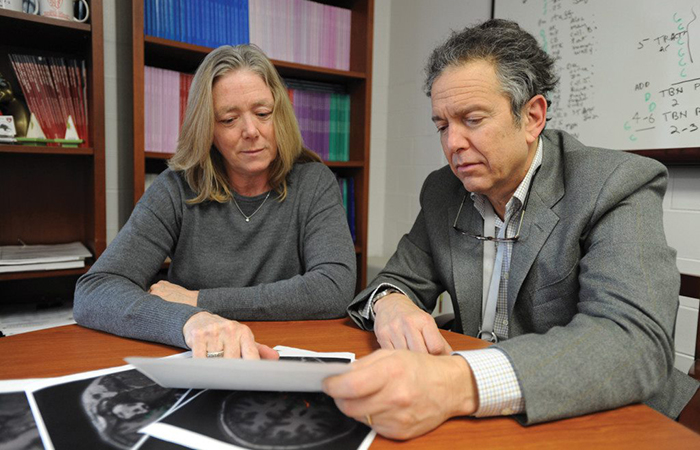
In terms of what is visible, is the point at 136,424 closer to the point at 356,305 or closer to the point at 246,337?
the point at 246,337

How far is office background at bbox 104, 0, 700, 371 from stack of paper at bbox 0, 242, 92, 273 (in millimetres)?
305

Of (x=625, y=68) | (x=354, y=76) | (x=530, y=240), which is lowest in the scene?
(x=530, y=240)

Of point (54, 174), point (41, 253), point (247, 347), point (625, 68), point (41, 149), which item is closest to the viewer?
point (247, 347)

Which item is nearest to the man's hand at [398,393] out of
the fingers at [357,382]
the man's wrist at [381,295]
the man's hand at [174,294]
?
the fingers at [357,382]

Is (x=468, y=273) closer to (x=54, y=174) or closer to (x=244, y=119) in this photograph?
(x=244, y=119)

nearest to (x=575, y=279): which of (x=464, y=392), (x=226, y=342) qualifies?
(x=464, y=392)

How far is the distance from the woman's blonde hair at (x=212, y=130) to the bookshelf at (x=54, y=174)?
0.60 m

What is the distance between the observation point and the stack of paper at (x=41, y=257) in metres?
1.71

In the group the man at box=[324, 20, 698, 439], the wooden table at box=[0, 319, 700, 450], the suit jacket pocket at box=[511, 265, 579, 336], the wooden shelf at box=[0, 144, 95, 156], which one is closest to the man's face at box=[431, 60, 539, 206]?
the man at box=[324, 20, 698, 439]

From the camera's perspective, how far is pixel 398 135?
284cm

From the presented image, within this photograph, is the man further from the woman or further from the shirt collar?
the woman

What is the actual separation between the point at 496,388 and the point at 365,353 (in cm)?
32

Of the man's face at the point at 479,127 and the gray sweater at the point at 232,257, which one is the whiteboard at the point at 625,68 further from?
the gray sweater at the point at 232,257

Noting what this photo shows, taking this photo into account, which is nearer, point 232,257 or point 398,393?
point 398,393
